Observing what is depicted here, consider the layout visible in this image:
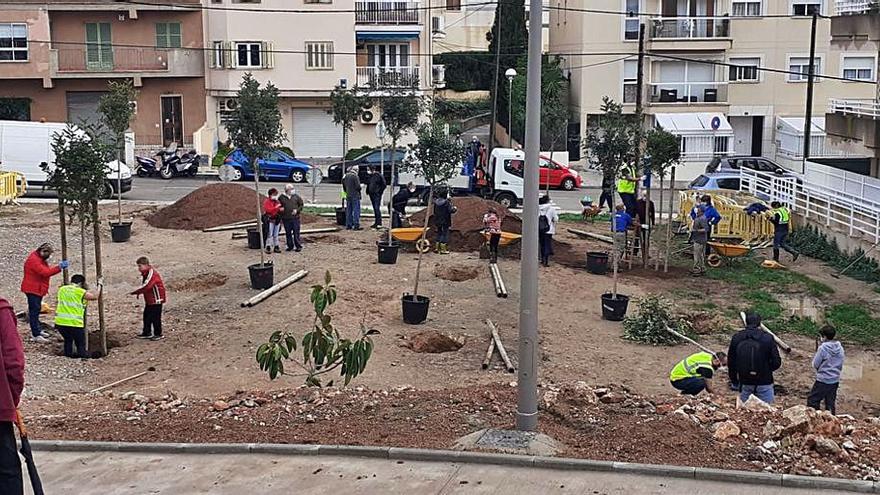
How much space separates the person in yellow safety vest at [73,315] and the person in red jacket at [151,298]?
99 centimetres

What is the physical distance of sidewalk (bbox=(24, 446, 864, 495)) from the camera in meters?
9.27

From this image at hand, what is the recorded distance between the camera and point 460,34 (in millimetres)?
70312

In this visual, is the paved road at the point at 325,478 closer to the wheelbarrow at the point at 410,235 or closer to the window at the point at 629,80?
the wheelbarrow at the point at 410,235

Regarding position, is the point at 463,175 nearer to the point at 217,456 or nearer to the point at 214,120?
the point at 214,120

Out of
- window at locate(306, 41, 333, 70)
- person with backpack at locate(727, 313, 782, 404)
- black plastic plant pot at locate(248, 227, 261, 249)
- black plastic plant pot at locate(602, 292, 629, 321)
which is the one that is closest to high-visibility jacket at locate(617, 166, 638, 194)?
Answer: black plastic plant pot at locate(602, 292, 629, 321)

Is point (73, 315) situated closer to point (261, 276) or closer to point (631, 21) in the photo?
point (261, 276)

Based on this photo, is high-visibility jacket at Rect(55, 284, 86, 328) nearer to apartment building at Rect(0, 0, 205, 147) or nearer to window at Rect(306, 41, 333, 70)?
apartment building at Rect(0, 0, 205, 147)

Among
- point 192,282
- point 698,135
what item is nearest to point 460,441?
point 192,282

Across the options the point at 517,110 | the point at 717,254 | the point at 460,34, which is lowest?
the point at 717,254

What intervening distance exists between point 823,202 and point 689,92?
776 inches

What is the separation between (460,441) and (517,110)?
128ft

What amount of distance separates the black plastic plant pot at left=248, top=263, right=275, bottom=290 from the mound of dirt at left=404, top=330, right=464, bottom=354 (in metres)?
4.00

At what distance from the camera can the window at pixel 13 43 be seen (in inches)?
1783

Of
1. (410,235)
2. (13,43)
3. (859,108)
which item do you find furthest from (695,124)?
(13,43)
